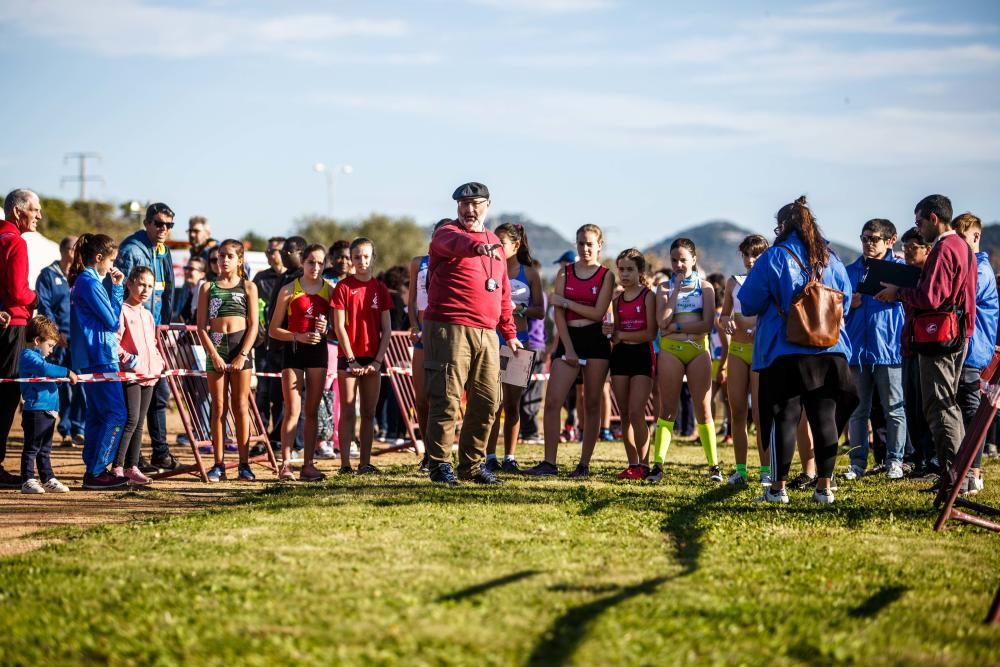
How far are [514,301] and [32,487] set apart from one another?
4477 mm

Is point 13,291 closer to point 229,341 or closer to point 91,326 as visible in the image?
point 91,326

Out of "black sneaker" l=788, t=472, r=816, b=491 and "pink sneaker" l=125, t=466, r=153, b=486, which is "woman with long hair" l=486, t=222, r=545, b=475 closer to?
"black sneaker" l=788, t=472, r=816, b=491

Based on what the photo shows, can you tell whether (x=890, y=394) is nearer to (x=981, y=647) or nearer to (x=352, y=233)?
(x=981, y=647)

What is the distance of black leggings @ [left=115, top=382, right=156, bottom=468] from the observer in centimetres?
1008

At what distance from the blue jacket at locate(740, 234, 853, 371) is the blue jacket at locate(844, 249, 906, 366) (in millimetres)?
2452

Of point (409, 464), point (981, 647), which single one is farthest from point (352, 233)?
point (981, 647)

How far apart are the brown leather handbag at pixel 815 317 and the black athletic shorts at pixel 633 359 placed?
2538 mm

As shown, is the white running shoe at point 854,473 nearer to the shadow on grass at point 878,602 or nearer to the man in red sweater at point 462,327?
the man in red sweater at point 462,327

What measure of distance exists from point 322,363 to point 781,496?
4266 mm

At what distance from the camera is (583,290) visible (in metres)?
10.5

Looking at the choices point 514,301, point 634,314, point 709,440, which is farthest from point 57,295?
point 709,440

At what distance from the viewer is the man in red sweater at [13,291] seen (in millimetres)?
9891

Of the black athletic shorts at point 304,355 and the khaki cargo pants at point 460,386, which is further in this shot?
the black athletic shorts at point 304,355

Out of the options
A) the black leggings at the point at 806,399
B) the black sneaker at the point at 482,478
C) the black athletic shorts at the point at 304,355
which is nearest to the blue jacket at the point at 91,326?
the black athletic shorts at the point at 304,355
